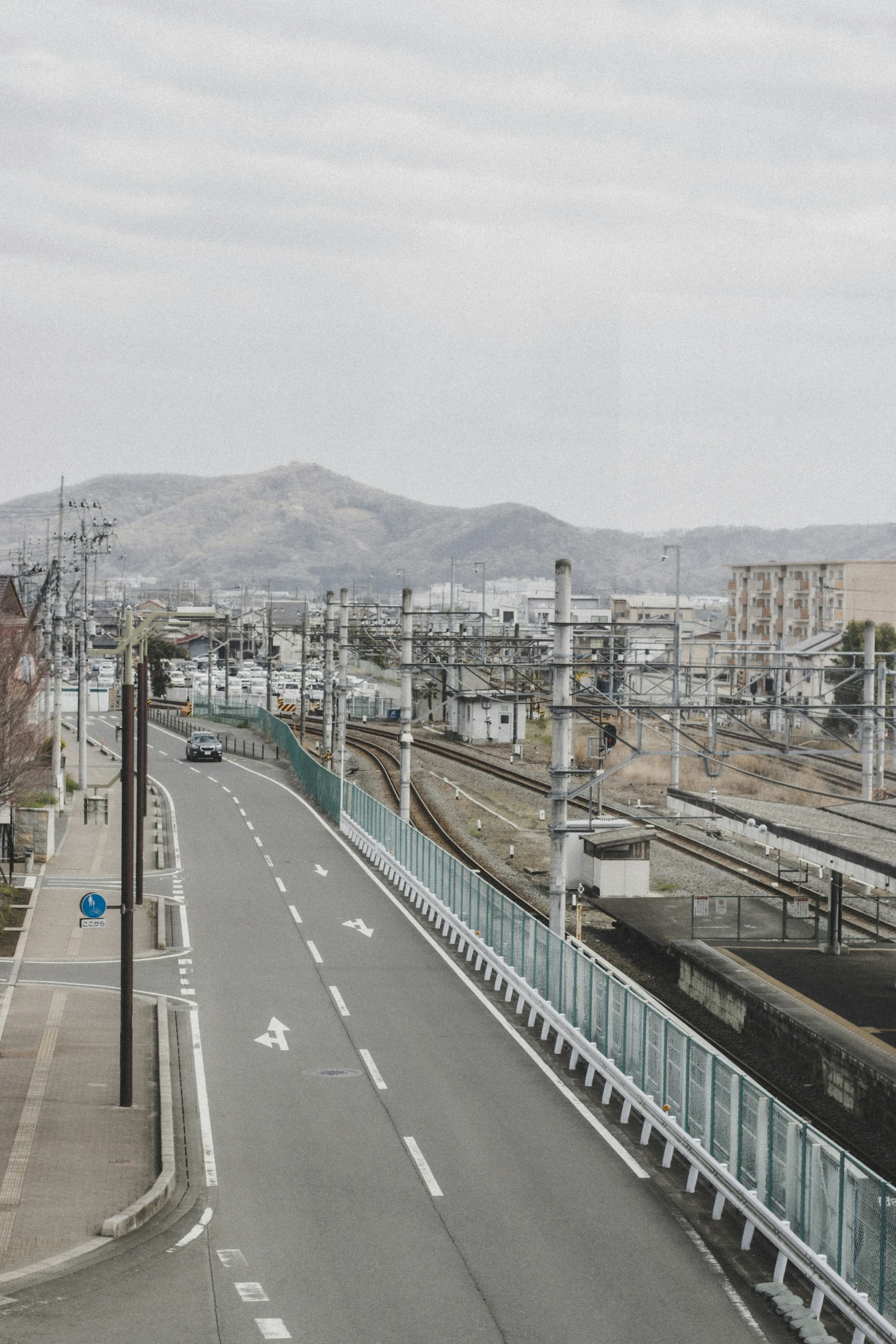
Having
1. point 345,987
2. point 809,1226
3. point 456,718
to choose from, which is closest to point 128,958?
point 345,987

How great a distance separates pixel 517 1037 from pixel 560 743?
185 inches

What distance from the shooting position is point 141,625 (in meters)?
23.3

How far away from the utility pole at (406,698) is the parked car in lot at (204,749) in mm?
29867

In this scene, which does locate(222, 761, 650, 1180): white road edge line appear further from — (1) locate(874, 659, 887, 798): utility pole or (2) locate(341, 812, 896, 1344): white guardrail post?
(1) locate(874, 659, 887, 798): utility pole

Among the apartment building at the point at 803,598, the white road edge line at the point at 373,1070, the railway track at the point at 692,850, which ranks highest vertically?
the apartment building at the point at 803,598

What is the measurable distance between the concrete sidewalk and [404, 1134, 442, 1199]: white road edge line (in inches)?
117

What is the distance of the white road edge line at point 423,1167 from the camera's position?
16156mm

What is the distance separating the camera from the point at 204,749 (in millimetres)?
70375

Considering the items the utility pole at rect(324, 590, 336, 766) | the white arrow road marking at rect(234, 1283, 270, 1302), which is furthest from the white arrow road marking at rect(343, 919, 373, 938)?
the utility pole at rect(324, 590, 336, 766)

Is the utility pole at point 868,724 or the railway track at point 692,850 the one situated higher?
the utility pole at point 868,724

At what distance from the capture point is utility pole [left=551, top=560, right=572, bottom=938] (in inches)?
915

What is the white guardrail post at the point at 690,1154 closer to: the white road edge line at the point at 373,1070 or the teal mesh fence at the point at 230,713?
the white road edge line at the point at 373,1070

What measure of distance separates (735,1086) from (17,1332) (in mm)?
7252

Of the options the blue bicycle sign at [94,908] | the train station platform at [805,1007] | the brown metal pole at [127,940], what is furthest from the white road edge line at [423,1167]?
the blue bicycle sign at [94,908]
